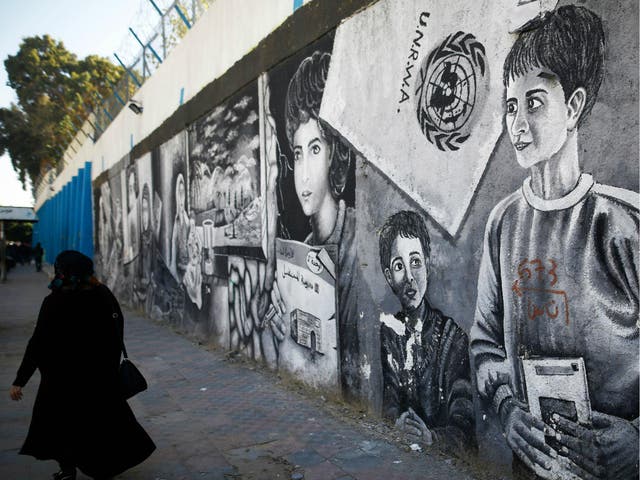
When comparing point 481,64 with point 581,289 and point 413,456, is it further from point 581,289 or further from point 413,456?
point 413,456

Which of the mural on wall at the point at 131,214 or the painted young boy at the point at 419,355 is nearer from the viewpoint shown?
the painted young boy at the point at 419,355

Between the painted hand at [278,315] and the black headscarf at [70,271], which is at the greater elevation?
the black headscarf at [70,271]

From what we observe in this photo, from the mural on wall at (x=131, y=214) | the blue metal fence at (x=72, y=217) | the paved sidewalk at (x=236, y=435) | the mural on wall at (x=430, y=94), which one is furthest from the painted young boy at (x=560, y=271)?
the blue metal fence at (x=72, y=217)

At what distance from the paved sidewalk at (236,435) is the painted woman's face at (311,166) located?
1.89 m

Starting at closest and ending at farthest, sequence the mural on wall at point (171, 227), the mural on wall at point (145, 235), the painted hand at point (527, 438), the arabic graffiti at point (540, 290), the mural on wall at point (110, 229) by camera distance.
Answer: the arabic graffiti at point (540, 290) → the painted hand at point (527, 438) → the mural on wall at point (171, 227) → the mural on wall at point (145, 235) → the mural on wall at point (110, 229)

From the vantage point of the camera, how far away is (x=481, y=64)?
11.2 ft

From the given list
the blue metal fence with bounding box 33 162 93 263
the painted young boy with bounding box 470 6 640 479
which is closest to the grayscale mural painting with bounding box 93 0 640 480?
the painted young boy with bounding box 470 6 640 479

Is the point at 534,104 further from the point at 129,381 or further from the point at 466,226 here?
the point at 129,381

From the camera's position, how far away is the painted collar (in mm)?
2758

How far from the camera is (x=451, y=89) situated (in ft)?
12.0

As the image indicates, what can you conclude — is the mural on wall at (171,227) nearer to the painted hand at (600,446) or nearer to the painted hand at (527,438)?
the painted hand at (527,438)

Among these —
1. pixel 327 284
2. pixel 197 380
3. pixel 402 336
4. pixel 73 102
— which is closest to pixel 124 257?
pixel 197 380

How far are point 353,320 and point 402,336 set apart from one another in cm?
68

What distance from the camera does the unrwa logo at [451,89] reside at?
11.3ft
